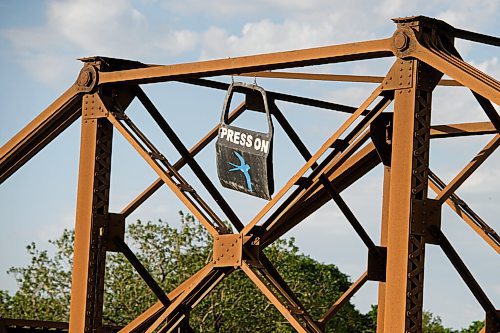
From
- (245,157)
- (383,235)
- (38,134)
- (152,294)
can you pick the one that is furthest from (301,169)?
(152,294)

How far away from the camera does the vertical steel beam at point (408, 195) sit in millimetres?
14875

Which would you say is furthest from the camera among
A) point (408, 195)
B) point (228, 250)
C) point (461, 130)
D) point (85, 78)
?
point (461, 130)

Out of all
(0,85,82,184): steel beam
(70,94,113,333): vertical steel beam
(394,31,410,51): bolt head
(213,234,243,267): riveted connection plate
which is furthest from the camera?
(0,85,82,184): steel beam

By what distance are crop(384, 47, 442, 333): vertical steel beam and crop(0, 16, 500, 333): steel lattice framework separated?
1 centimetres

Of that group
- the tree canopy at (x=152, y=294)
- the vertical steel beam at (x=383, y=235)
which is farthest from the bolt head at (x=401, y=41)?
the tree canopy at (x=152, y=294)

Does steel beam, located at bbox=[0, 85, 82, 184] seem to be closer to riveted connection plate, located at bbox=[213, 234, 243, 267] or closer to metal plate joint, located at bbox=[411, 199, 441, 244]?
riveted connection plate, located at bbox=[213, 234, 243, 267]

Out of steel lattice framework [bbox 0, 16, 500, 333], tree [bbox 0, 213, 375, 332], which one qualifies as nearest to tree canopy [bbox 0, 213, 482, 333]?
tree [bbox 0, 213, 375, 332]

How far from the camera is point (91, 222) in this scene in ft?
61.8

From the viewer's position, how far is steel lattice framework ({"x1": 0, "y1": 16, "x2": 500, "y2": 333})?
1503cm

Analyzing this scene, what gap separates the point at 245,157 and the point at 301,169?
133 centimetres

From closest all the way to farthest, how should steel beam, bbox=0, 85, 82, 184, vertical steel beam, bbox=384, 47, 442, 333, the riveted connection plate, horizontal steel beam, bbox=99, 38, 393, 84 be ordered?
1. vertical steel beam, bbox=384, 47, 442, 333
2. horizontal steel beam, bbox=99, 38, 393, 84
3. the riveted connection plate
4. steel beam, bbox=0, 85, 82, 184

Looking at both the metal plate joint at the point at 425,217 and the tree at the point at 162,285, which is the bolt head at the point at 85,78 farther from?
the tree at the point at 162,285

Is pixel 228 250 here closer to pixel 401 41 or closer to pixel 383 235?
pixel 383 235

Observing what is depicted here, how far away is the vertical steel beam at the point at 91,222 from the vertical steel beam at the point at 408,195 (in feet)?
18.2
